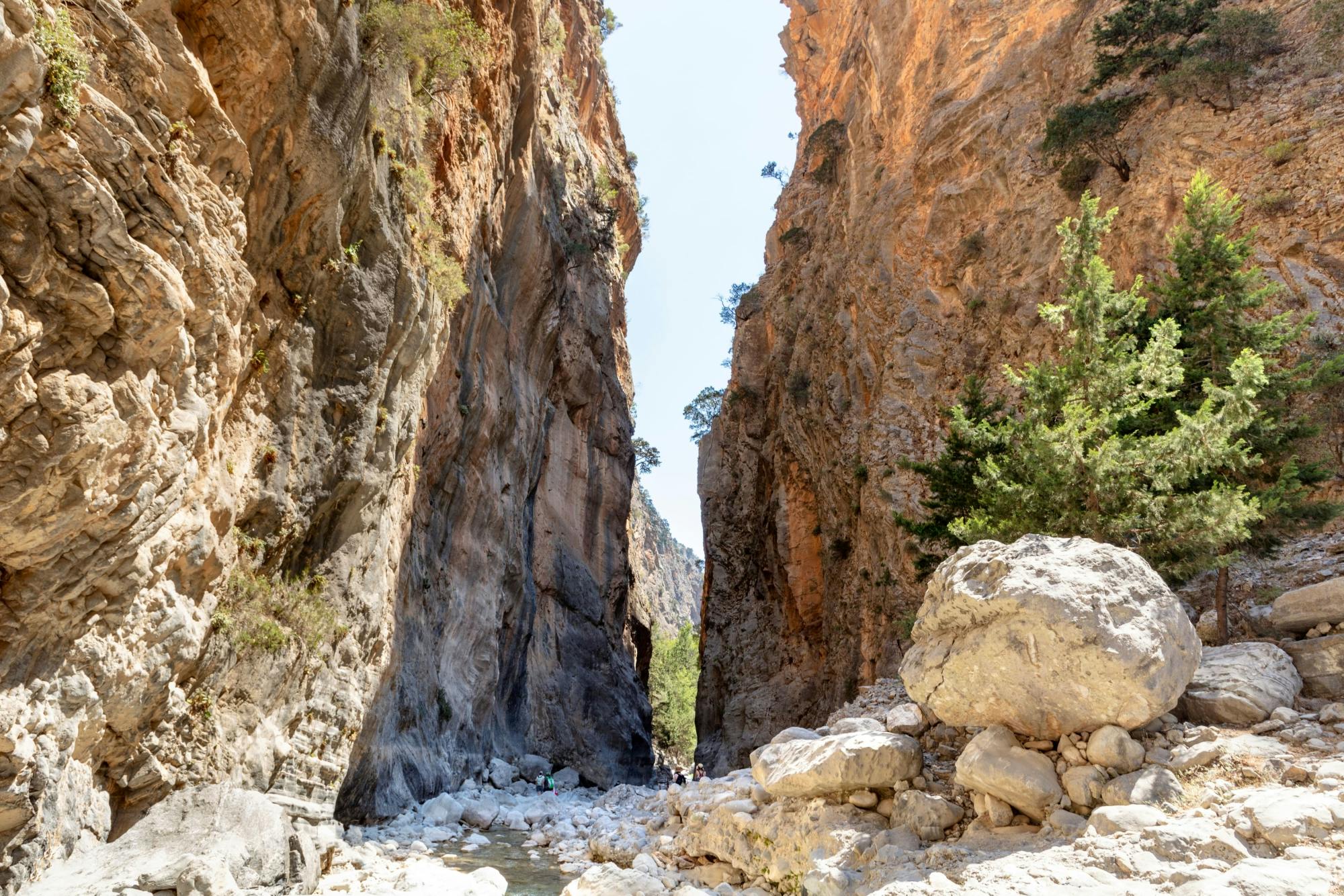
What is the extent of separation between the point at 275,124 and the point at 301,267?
1848mm

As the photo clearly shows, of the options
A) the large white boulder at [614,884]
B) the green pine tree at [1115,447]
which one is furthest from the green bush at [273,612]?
the green pine tree at [1115,447]

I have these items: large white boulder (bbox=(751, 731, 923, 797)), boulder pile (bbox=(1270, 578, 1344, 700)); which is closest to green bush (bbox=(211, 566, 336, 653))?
large white boulder (bbox=(751, 731, 923, 797))

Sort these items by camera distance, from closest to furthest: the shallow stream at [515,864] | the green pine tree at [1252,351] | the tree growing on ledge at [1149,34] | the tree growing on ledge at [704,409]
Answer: the green pine tree at [1252,351]
the shallow stream at [515,864]
the tree growing on ledge at [1149,34]
the tree growing on ledge at [704,409]

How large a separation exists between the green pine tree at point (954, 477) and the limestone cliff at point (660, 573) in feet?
90.3

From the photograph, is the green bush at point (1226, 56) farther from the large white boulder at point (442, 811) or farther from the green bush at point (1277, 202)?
the large white boulder at point (442, 811)

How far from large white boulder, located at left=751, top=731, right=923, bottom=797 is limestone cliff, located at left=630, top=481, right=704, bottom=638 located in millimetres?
32004

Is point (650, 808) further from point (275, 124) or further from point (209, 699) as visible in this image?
point (275, 124)

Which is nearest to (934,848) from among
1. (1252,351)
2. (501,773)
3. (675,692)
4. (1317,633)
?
(1317,633)

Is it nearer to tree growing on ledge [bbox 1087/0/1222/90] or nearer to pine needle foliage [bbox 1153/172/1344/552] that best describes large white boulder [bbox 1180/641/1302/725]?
pine needle foliage [bbox 1153/172/1344/552]

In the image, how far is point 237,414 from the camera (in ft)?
29.2

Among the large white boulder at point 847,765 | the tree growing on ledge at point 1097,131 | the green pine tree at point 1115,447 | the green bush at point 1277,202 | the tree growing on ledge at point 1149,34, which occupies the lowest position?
the large white boulder at point 847,765

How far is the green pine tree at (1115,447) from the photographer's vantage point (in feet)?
28.9

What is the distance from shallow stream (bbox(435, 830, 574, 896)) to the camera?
387 inches

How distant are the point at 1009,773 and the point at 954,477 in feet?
24.8
